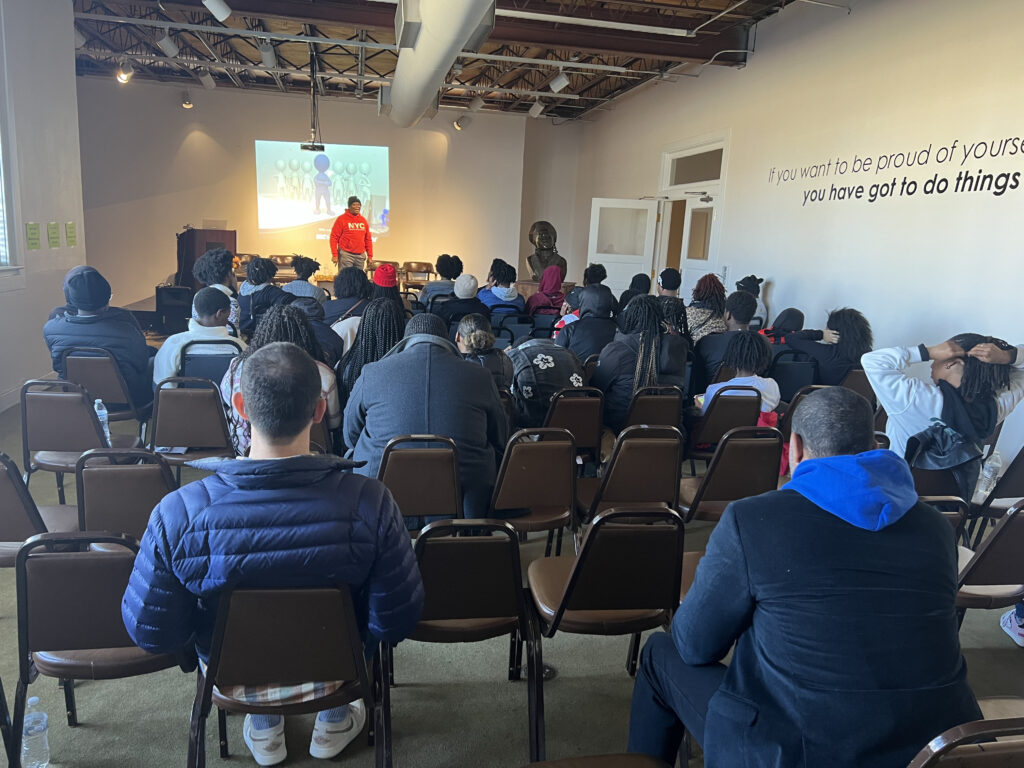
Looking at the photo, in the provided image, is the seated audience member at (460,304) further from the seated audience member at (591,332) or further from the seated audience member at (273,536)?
the seated audience member at (273,536)

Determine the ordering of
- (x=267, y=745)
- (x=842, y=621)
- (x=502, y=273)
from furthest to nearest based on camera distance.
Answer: (x=502, y=273) < (x=267, y=745) < (x=842, y=621)

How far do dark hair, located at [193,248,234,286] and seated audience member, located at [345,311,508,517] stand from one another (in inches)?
128

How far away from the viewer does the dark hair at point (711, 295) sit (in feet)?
16.8

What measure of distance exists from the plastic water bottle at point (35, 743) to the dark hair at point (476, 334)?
1.99m

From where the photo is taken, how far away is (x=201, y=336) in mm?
3543

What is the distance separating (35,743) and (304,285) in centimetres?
386

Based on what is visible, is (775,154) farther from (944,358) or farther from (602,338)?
(944,358)

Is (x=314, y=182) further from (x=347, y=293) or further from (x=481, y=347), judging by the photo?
(x=481, y=347)

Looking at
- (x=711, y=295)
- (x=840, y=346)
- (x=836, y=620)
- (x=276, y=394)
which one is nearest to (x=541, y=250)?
(x=711, y=295)

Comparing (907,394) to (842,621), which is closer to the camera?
(842,621)

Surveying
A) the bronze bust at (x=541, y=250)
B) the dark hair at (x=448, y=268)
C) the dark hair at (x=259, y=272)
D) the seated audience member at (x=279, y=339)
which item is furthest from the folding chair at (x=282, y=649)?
the bronze bust at (x=541, y=250)

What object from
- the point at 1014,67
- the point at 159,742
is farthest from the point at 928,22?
the point at 159,742

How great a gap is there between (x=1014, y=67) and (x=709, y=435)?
3335mm

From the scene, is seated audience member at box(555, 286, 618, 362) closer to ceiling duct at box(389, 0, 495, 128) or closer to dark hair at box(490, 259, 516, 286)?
dark hair at box(490, 259, 516, 286)
